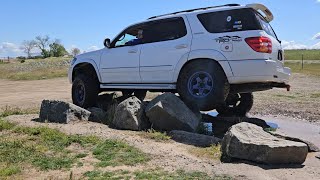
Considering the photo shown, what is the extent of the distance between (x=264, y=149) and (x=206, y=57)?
2.51 metres

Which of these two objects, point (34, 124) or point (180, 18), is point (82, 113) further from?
point (180, 18)

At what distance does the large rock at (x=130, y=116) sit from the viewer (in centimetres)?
721

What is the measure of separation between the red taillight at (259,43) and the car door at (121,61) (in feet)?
7.91

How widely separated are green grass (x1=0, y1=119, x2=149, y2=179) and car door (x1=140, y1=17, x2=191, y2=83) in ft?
6.88

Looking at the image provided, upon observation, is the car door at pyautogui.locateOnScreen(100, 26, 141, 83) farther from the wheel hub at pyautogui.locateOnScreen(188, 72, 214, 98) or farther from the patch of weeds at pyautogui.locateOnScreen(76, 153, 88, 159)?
the patch of weeds at pyautogui.locateOnScreen(76, 153, 88, 159)

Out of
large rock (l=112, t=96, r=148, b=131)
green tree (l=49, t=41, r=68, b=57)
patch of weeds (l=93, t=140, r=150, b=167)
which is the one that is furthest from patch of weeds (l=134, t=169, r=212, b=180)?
green tree (l=49, t=41, r=68, b=57)

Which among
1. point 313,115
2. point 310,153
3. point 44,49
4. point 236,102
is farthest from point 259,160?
point 44,49

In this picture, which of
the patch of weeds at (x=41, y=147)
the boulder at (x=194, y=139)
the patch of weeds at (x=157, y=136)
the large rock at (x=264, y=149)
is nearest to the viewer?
the large rock at (x=264, y=149)

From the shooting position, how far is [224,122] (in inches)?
330

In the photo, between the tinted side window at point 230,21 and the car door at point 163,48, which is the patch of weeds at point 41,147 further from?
the tinted side window at point 230,21

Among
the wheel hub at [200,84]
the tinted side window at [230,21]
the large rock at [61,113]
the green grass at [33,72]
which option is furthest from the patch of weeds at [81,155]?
the green grass at [33,72]

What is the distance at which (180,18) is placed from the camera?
7.77 m

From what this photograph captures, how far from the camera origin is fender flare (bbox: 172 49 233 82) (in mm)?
6980

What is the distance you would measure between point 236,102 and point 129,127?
311 cm
